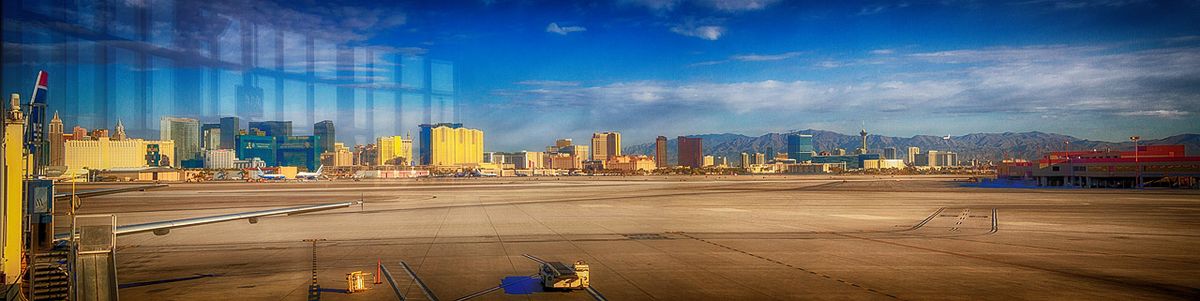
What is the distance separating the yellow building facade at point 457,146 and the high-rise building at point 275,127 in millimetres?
40969

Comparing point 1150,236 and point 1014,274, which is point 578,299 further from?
point 1150,236

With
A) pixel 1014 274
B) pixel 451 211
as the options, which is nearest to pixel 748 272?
pixel 1014 274

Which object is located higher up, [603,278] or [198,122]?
[198,122]

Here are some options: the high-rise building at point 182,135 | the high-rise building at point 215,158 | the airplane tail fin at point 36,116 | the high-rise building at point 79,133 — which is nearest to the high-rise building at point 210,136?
the high-rise building at point 182,135

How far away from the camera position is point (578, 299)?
19078 millimetres

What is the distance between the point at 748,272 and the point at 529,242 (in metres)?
13.4

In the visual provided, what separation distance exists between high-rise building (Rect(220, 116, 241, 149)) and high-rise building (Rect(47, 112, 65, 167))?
563 inches

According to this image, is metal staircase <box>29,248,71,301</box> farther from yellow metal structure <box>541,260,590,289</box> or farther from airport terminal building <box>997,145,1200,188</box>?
airport terminal building <box>997,145,1200,188</box>

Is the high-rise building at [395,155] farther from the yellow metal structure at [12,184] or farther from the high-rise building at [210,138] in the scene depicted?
the yellow metal structure at [12,184]

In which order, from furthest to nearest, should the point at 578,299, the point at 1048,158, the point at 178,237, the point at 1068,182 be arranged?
the point at 1048,158
the point at 1068,182
the point at 178,237
the point at 578,299

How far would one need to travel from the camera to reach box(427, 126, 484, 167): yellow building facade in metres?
92.8

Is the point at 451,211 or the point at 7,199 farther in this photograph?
the point at 451,211

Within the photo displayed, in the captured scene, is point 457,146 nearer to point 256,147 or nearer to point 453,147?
point 453,147

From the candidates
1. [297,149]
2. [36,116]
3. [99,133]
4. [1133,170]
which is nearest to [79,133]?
[99,133]
